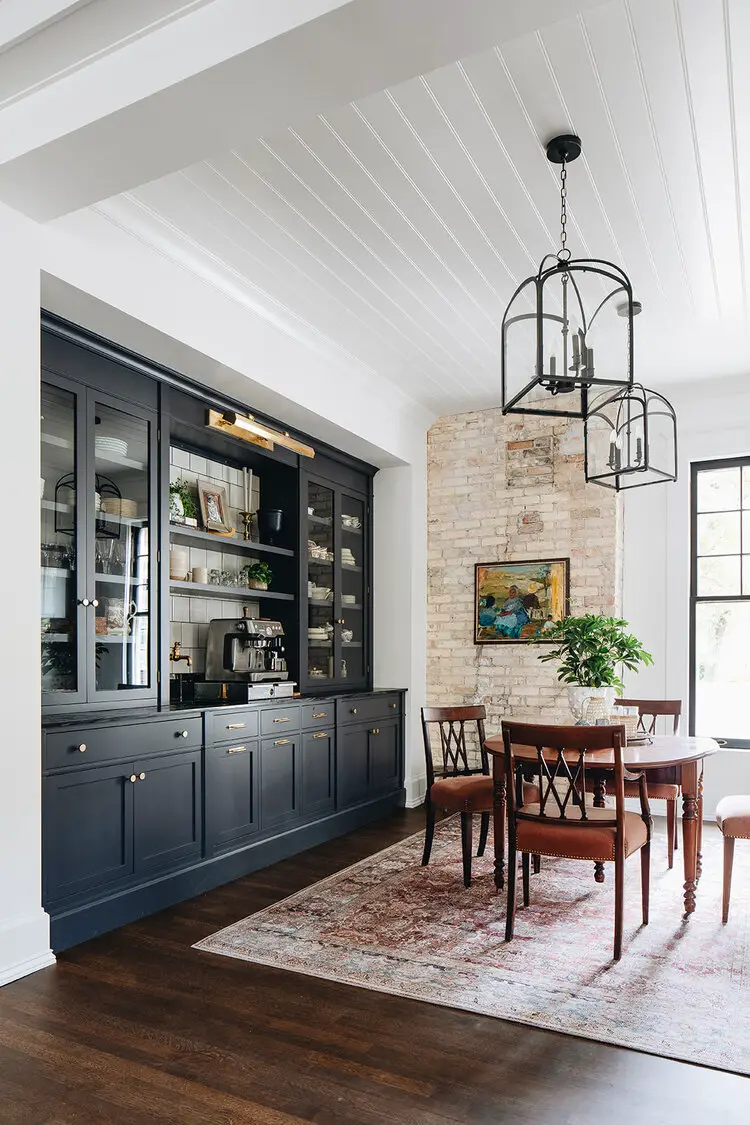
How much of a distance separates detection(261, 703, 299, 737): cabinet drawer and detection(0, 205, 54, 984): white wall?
1.71 metres

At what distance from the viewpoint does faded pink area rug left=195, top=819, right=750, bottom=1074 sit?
2803mm

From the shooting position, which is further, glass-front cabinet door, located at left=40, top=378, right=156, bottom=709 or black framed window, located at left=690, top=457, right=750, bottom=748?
black framed window, located at left=690, top=457, right=750, bottom=748

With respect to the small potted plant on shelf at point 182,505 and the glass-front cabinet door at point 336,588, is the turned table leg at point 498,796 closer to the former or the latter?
the glass-front cabinet door at point 336,588

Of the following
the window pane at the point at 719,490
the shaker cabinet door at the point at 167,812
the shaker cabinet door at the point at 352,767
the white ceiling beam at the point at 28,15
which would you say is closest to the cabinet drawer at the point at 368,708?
the shaker cabinet door at the point at 352,767

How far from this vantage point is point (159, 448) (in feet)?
14.3

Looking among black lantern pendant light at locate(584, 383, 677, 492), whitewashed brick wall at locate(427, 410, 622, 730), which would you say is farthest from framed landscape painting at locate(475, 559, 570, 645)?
black lantern pendant light at locate(584, 383, 677, 492)

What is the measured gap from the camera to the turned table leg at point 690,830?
12.7 feet

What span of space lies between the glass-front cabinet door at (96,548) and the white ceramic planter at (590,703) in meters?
2.18

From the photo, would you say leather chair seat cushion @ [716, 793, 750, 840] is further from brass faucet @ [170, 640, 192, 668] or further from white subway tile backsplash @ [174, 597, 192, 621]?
white subway tile backsplash @ [174, 597, 192, 621]

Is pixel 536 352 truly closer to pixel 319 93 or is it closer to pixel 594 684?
pixel 319 93

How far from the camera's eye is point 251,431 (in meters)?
4.95

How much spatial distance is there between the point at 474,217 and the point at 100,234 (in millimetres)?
1665

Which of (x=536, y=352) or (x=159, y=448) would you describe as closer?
(x=536, y=352)

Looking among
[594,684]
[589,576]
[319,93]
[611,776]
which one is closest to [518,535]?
[589,576]
